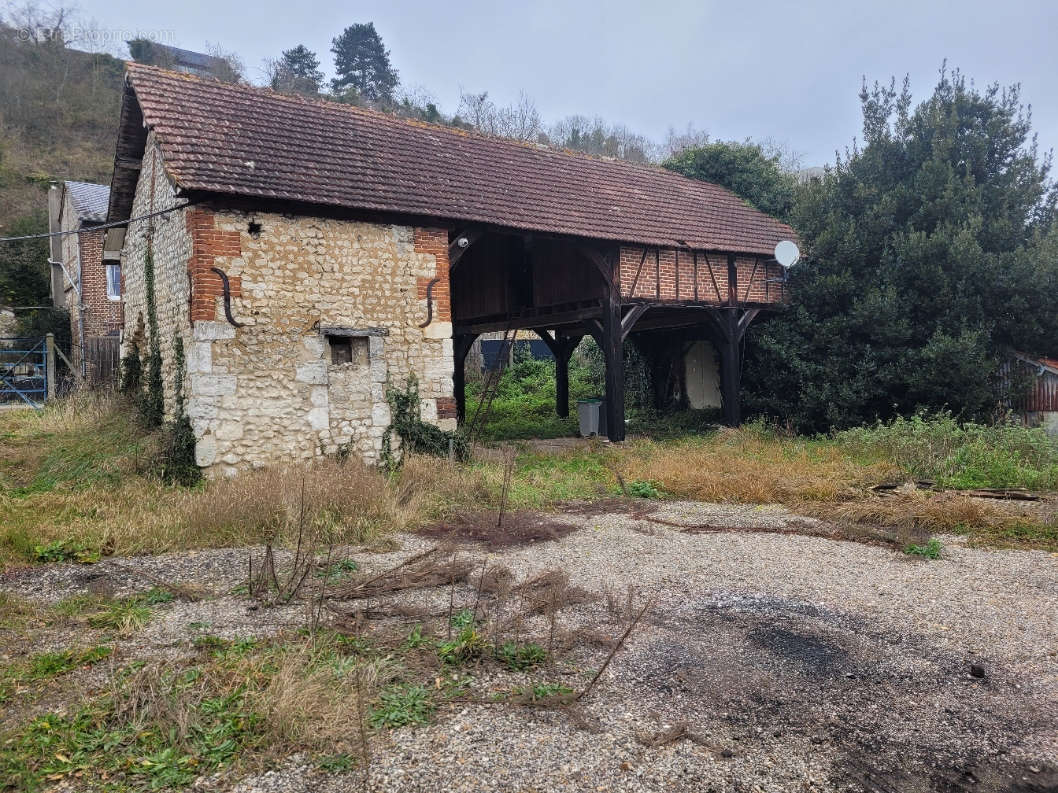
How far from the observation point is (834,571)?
6.32m

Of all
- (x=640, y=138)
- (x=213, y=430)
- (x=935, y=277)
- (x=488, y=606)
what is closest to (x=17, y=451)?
(x=213, y=430)

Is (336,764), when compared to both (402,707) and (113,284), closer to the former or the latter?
(402,707)

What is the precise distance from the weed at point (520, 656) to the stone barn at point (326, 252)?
630 centimetres

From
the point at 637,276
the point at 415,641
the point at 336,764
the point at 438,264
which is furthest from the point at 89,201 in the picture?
the point at 336,764

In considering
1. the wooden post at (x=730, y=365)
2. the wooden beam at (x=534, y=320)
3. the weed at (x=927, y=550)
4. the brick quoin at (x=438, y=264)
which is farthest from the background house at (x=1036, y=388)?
the brick quoin at (x=438, y=264)

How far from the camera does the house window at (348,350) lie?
10.4m

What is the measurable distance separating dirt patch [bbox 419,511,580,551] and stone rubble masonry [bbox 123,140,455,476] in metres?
2.88

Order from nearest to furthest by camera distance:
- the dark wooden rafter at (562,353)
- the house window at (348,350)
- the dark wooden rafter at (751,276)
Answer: the house window at (348,350)
the dark wooden rafter at (751,276)
the dark wooden rafter at (562,353)

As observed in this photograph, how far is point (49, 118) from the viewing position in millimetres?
33500

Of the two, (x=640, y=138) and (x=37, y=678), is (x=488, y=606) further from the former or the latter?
(x=640, y=138)

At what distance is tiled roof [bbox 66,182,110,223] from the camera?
20.7 metres

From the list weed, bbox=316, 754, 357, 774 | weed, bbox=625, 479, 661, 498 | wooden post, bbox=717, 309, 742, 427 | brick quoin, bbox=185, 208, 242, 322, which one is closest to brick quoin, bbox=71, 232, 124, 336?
brick quoin, bbox=185, 208, 242, 322

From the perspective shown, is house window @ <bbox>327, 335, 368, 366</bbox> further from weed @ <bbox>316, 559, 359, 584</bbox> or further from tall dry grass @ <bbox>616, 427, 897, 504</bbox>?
weed @ <bbox>316, 559, 359, 584</bbox>

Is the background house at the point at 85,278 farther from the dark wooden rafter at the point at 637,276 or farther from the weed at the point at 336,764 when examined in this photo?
the weed at the point at 336,764
